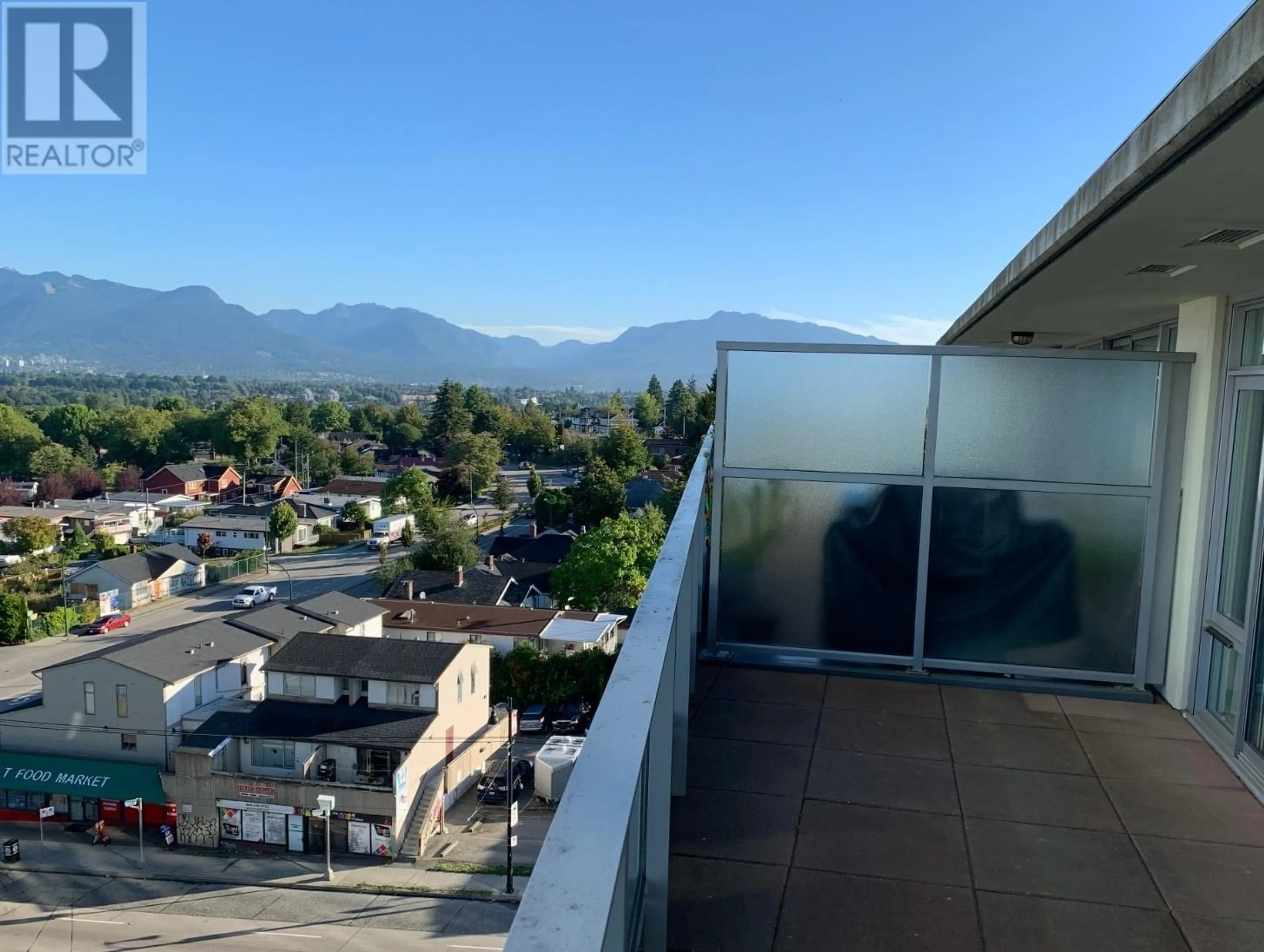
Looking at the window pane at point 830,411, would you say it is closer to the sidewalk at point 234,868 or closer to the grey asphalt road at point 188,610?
the sidewalk at point 234,868

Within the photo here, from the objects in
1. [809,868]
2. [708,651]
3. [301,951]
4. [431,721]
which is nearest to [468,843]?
[431,721]

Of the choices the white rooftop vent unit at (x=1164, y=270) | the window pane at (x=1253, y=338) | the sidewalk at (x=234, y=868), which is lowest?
the sidewalk at (x=234, y=868)

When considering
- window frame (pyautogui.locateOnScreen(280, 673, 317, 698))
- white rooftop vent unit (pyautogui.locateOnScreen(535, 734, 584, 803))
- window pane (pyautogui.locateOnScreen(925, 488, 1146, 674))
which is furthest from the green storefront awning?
window pane (pyautogui.locateOnScreen(925, 488, 1146, 674))

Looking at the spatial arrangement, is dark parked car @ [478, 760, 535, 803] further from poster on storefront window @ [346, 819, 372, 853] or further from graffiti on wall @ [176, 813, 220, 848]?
graffiti on wall @ [176, 813, 220, 848]

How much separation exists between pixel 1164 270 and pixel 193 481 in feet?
226

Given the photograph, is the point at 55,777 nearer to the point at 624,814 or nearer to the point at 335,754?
the point at 335,754

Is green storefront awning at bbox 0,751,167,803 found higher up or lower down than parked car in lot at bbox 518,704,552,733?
lower down

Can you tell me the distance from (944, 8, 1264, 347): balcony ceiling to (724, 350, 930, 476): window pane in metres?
0.61

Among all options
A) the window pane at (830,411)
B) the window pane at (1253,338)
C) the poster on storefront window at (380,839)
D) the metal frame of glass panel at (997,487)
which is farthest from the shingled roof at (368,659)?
the window pane at (1253,338)

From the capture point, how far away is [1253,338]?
129 inches

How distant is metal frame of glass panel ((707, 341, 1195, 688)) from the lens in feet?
11.9

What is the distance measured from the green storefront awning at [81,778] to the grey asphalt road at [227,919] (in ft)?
6.90

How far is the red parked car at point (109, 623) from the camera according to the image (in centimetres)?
3123

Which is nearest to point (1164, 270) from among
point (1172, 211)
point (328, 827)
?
point (1172, 211)
